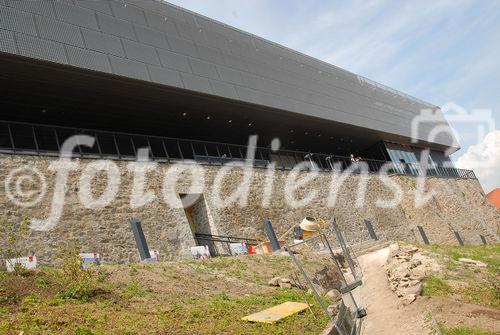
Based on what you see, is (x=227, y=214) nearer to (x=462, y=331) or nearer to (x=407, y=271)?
(x=407, y=271)

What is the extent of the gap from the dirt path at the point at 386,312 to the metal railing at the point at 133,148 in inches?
353

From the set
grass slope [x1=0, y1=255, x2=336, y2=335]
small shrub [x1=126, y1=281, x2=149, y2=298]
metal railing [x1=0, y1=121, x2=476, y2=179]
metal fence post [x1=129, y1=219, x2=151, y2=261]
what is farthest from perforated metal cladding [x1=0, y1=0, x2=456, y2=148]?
small shrub [x1=126, y1=281, x2=149, y2=298]

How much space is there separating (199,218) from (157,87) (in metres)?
5.73

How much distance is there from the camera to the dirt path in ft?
27.2

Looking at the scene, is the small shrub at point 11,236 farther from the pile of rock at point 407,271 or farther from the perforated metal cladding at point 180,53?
the pile of rock at point 407,271

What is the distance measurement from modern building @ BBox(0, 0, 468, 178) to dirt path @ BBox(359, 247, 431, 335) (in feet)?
31.2

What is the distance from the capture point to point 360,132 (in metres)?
29.1

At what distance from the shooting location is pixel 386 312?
969 centimetres

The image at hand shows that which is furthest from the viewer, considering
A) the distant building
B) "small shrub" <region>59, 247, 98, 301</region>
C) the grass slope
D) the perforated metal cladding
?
the distant building

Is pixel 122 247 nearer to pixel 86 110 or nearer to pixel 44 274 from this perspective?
pixel 44 274

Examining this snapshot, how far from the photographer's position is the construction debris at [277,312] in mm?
7316

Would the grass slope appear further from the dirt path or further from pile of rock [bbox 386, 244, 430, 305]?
pile of rock [bbox 386, 244, 430, 305]

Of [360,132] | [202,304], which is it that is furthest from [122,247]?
[360,132]

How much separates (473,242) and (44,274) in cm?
3174
